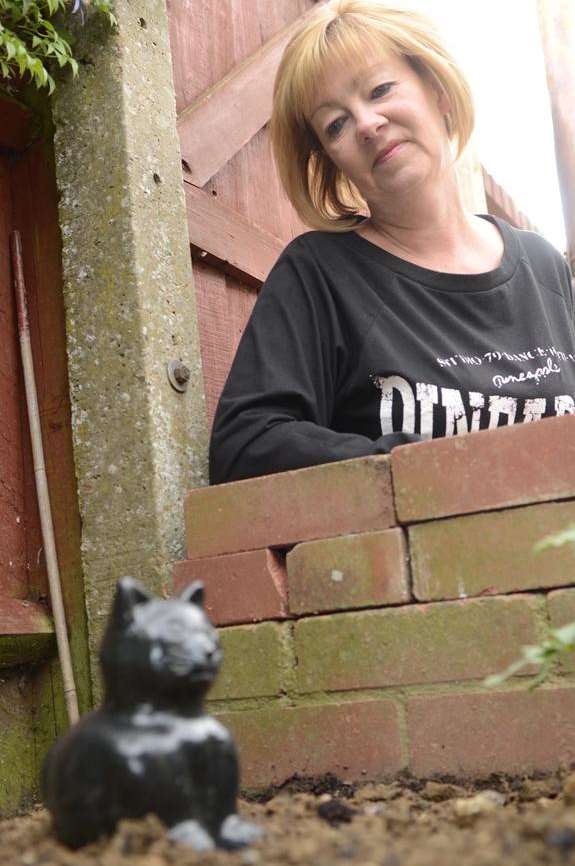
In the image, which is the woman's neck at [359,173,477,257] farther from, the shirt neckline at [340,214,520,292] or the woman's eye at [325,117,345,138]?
the woman's eye at [325,117,345,138]

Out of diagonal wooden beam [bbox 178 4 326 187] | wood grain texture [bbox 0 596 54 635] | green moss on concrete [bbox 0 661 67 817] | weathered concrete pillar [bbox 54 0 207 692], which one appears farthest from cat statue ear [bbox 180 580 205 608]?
diagonal wooden beam [bbox 178 4 326 187]

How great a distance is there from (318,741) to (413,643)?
10.5 inches

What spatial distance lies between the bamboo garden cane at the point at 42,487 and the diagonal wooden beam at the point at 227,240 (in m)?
0.50

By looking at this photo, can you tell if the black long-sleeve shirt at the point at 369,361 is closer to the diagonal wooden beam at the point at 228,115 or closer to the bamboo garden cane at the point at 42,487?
the bamboo garden cane at the point at 42,487

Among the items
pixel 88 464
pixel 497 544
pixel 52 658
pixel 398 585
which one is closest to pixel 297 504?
pixel 398 585

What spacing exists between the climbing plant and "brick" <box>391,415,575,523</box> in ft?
3.95

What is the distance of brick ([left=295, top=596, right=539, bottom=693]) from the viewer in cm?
168

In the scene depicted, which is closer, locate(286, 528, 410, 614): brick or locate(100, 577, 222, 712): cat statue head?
locate(100, 577, 222, 712): cat statue head

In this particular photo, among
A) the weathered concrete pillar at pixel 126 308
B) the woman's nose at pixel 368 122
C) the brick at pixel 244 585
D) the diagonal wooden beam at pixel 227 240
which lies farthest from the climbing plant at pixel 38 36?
the brick at pixel 244 585

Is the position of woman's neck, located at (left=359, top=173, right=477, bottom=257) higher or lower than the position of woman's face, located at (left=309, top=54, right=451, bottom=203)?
lower

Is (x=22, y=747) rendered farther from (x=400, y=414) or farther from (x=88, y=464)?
(x=400, y=414)

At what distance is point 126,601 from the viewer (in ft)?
3.74

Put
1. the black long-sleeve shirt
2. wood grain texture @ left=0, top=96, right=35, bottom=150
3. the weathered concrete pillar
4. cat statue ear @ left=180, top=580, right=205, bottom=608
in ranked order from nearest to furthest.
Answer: cat statue ear @ left=180, top=580, right=205, bottom=608 < the black long-sleeve shirt < the weathered concrete pillar < wood grain texture @ left=0, top=96, right=35, bottom=150

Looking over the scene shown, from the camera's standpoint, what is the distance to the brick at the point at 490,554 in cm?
167
